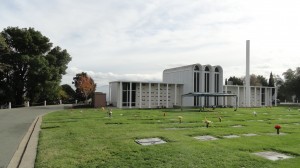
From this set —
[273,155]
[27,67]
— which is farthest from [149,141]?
[27,67]

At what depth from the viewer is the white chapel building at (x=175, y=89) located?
43.2m

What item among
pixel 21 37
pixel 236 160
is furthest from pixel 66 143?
pixel 21 37

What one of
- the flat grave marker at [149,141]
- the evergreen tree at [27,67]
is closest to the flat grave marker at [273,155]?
the flat grave marker at [149,141]

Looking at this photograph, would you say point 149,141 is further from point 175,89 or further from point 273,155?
point 175,89

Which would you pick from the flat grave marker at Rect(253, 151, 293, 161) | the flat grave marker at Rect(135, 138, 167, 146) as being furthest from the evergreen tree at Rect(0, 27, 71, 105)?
the flat grave marker at Rect(253, 151, 293, 161)

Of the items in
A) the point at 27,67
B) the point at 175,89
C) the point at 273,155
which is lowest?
the point at 273,155

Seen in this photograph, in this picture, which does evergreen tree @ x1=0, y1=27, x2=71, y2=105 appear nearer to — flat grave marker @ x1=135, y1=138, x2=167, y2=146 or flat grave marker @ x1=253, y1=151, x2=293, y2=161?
flat grave marker @ x1=135, y1=138, x2=167, y2=146

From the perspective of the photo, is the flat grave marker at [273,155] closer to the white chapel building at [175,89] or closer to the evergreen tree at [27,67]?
the white chapel building at [175,89]

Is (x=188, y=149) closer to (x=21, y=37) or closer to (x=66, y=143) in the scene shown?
(x=66, y=143)

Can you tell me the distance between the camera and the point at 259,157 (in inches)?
299

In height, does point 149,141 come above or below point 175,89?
below

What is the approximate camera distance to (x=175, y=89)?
155 feet

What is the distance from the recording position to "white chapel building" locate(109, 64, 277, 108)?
43.2m

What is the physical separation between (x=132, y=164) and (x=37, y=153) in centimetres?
311
